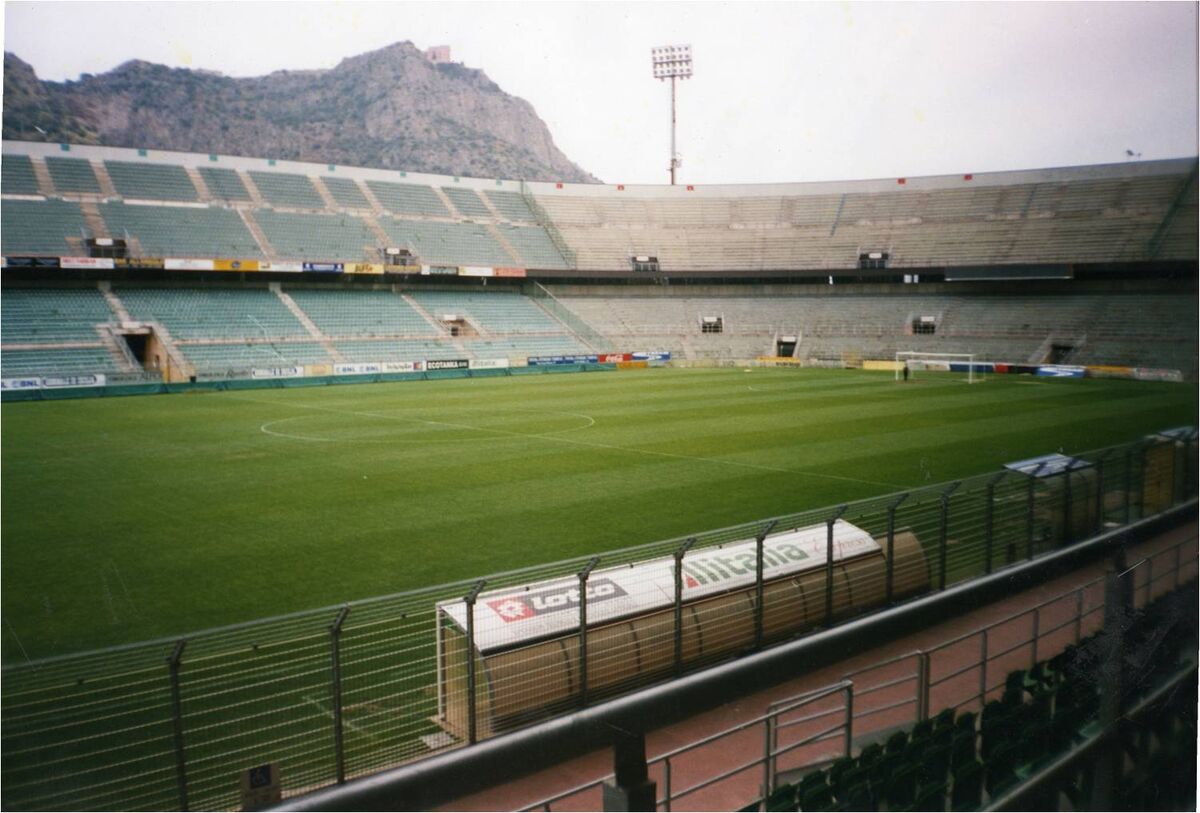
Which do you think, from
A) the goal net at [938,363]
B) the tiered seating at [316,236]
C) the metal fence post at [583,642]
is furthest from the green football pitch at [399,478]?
the tiered seating at [316,236]

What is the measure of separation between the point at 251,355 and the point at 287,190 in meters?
14.3

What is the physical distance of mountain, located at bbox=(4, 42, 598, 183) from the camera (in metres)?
21.7

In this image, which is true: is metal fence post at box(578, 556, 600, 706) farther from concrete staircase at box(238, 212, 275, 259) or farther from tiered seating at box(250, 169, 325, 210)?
tiered seating at box(250, 169, 325, 210)

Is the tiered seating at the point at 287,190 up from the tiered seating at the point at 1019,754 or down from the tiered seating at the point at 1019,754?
up

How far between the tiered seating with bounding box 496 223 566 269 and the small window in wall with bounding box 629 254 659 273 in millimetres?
4275

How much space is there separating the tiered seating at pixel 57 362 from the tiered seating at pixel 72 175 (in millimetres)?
11236

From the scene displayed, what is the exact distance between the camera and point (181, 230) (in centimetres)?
3912

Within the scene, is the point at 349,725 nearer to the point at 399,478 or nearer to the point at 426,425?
the point at 399,478

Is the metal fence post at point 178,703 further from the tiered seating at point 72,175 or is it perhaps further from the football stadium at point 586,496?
the tiered seating at point 72,175

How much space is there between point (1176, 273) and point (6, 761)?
37322 mm

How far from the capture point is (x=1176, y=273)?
104ft

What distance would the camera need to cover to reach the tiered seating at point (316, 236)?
41.9 meters

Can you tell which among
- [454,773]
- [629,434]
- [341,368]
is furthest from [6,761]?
[341,368]

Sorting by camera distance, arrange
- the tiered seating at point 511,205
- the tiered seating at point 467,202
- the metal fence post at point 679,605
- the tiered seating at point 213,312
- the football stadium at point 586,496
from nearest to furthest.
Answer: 1. the football stadium at point 586,496
2. the metal fence post at point 679,605
3. the tiered seating at point 213,312
4. the tiered seating at point 467,202
5. the tiered seating at point 511,205
